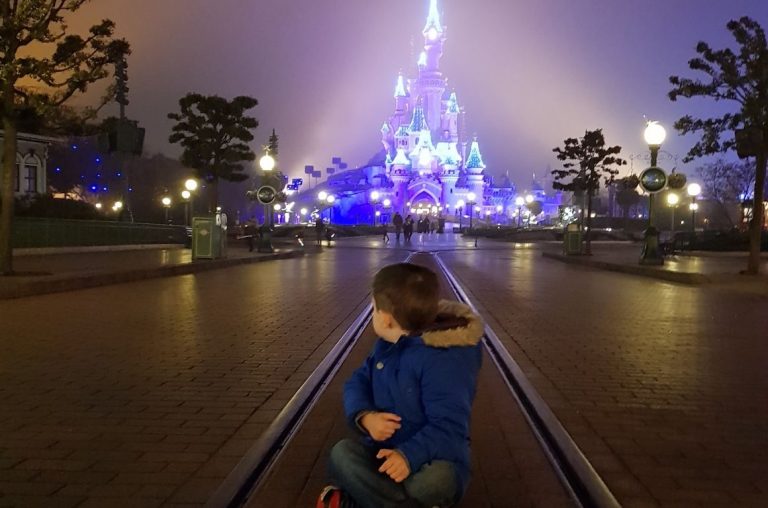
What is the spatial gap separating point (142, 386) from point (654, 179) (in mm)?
19783

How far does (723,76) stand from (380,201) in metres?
133

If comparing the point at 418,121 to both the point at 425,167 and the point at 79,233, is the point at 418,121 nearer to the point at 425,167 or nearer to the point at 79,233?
the point at 425,167

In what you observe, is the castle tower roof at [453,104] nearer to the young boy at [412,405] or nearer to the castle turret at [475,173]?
the castle turret at [475,173]

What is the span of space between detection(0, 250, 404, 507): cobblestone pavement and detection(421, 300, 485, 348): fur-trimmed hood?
1.91 metres

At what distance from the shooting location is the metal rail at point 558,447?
461cm

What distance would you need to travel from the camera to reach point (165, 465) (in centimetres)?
514

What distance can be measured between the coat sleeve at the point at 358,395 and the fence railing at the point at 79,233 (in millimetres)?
28268

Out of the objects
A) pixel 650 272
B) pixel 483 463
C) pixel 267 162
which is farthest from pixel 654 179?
pixel 483 463

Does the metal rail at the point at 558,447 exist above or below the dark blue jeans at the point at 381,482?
below

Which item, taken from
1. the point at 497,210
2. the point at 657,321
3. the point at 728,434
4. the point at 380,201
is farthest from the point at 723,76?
the point at 497,210

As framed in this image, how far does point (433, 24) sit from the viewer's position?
172375 mm

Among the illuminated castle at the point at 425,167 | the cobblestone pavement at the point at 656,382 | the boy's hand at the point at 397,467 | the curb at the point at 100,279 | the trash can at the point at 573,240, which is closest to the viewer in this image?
the boy's hand at the point at 397,467

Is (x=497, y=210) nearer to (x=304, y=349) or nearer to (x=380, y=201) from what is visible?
(x=380, y=201)

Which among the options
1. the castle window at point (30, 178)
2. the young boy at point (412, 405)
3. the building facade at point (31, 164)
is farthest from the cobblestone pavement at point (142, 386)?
the castle window at point (30, 178)
